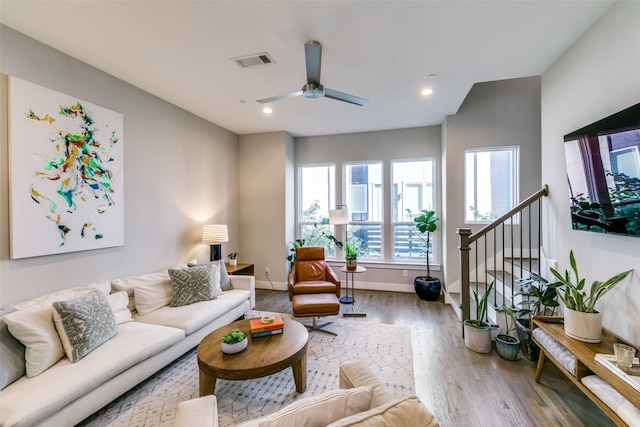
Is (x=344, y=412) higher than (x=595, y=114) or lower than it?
lower

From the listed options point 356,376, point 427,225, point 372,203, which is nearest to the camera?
point 356,376

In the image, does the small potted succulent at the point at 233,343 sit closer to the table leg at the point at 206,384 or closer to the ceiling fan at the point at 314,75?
the table leg at the point at 206,384

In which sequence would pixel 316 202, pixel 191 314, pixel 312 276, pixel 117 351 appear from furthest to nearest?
pixel 316 202 < pixel 312 276 < pixel 191 314 < pixel 117 351

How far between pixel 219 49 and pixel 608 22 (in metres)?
3.12

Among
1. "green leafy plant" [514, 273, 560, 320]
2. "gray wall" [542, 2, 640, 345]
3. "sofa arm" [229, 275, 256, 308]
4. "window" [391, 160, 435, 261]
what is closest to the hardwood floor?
"green leafy plant" [514, 273, 560, 320]

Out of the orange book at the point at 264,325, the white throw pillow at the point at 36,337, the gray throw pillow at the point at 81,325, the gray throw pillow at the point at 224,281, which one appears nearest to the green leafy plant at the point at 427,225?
the orange book at the point at 264,325

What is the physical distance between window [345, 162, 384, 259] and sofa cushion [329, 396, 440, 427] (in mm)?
4408

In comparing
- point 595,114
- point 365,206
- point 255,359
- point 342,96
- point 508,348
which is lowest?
point 508,348

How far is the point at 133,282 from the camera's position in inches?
113

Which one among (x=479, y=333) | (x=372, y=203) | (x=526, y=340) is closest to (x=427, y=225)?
(x=372, y=203)

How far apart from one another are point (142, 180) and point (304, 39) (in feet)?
8.21

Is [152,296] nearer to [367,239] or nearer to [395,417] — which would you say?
[395,417]

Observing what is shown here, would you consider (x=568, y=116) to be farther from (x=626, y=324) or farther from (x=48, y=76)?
(x=48, y=76)

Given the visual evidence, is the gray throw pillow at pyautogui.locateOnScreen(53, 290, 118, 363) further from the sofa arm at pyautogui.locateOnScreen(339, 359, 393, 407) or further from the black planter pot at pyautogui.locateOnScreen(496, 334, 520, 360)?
the black planter pot at pyautogui.locateOnScreen(496, 334, 520, 360)
